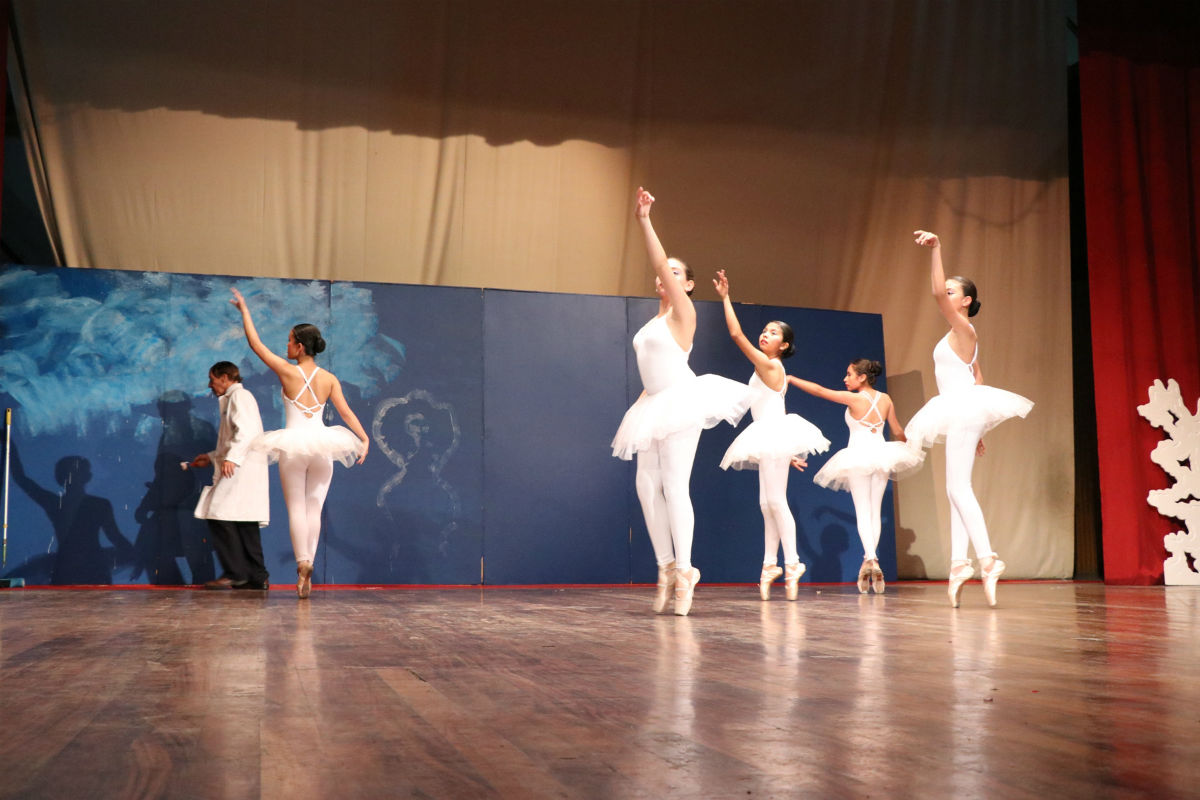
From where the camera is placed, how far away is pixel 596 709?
2018 mm

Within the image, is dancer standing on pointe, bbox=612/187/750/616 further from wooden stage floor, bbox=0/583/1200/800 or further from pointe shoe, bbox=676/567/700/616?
wooden stage floor, bbox=0/583/1200/800

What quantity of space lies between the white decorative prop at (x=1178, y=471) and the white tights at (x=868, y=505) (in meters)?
2.49

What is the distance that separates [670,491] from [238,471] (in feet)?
10.0

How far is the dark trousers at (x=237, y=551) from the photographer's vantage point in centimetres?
626

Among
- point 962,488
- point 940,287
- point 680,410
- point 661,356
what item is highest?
point 940,287

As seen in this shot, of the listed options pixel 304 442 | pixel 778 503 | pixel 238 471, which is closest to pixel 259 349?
pixel 304 442

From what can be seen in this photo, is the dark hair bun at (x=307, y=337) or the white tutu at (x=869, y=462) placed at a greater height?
the dark hair bun at (x=307, y=337)

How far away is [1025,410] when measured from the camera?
507cm

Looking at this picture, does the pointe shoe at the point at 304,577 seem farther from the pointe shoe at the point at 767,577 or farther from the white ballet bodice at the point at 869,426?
the white ballet bodice at the point at 869,426

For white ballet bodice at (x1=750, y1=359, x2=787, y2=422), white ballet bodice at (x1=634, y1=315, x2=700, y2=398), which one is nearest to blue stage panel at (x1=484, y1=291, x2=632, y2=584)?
white ballet bodice at (x1=750, y1=359, x2=787, y2=422)

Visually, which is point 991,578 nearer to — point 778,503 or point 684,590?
point 778,503

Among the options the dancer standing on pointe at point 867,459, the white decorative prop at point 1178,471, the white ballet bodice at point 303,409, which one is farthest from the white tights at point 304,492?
the white decorative prop at point 1178,471

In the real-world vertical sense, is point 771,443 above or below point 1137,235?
below

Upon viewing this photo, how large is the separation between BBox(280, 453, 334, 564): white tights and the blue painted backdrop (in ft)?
5.24
